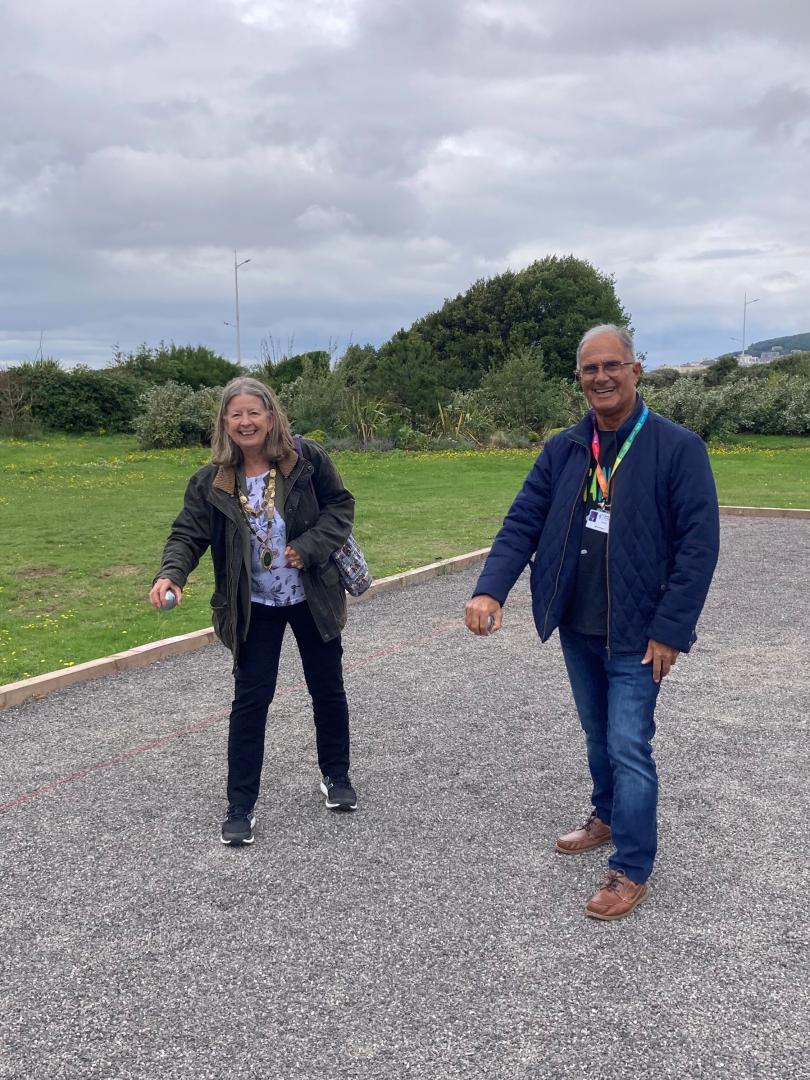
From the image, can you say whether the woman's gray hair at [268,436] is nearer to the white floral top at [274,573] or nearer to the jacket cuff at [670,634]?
the white floral top at [274,573]

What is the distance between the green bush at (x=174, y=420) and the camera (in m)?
27.2

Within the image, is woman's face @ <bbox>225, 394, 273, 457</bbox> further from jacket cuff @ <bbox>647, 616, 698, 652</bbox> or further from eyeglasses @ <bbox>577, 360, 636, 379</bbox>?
jacket cuff @ <bbox>647, 616, 698, 652</bbox>

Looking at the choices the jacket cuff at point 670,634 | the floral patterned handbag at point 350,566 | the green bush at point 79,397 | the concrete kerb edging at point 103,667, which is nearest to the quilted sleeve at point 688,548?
the jacket cuff at point 670,634

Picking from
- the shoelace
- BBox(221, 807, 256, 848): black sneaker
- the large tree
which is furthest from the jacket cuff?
the large tree

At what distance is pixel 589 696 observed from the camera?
3.51m

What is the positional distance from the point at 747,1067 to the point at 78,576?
839 centimetres

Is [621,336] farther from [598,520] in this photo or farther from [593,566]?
[593,566]

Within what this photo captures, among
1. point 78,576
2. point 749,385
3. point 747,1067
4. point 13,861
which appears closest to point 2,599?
point 78,576

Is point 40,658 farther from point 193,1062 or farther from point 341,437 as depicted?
point 341,437

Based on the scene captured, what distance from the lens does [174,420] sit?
27.3 m

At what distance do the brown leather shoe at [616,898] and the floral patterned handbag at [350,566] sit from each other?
148 centimetres

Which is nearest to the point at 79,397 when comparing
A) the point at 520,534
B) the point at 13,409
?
the point at 13,409

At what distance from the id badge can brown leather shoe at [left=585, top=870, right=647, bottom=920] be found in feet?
3.99

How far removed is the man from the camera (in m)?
3.12
